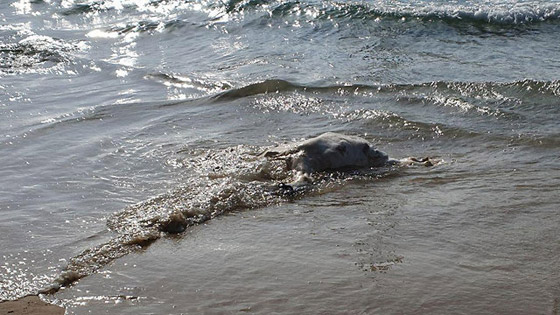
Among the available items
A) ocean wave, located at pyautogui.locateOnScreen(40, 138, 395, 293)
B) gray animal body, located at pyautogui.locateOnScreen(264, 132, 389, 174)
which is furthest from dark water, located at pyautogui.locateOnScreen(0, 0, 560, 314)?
gray animal body, located at pyautogui.locateOnScreen(264, 132, 389, 174)

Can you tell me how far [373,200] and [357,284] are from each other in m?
1.51

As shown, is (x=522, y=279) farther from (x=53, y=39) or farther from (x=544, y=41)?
(x=53, y=39)

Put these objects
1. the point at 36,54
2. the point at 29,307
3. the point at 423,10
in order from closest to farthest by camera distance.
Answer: the point at 29,307
the point at 36,54
the point at 423,10

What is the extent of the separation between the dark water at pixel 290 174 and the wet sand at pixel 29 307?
9 cm

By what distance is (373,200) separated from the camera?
5.11m

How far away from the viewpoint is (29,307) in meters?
3.60

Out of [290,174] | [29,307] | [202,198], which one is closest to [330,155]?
[290,174]

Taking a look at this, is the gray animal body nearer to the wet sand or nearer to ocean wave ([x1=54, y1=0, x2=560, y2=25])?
the wet sand

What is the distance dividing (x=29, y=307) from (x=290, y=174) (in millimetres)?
2550

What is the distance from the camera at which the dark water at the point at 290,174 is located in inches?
147

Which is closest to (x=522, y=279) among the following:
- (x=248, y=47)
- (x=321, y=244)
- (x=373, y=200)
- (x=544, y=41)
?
(x=321, y=244)

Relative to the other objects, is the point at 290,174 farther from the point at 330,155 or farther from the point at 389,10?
the point at 389,10

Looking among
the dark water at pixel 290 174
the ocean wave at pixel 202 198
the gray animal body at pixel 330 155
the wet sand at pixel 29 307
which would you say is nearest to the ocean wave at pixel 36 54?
the dark water at pixel 290 174

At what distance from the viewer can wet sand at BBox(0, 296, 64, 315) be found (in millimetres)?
3543
